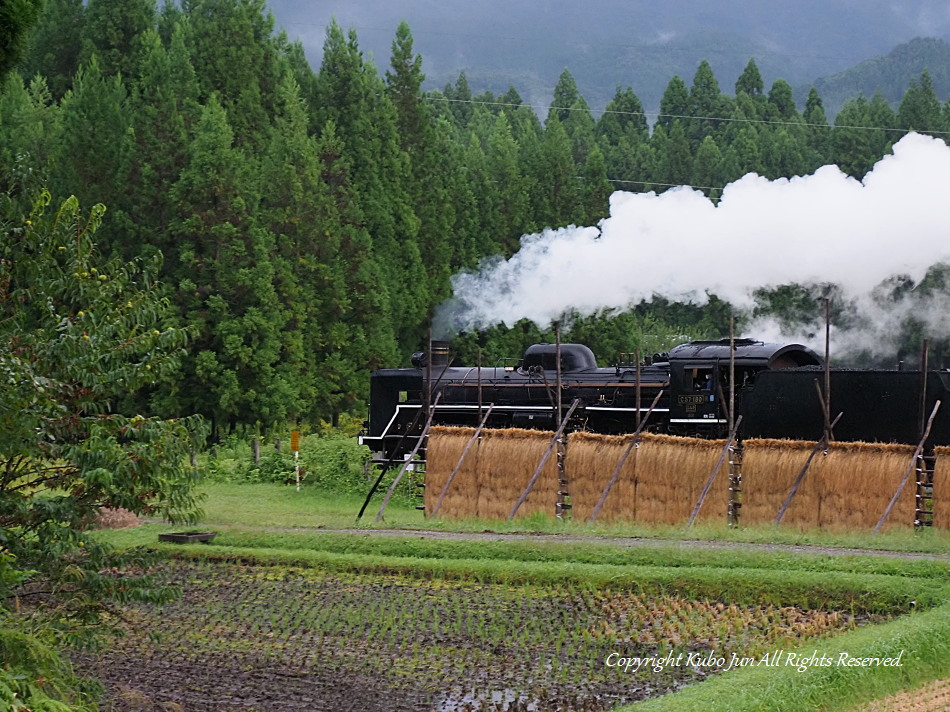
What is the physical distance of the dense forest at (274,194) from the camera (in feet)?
129

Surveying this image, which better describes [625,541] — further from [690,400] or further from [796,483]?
[690,400]

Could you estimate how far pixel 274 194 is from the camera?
4453cm

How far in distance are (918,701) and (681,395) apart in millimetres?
15270

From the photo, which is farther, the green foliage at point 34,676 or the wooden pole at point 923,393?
the wooden pole at point 923,393

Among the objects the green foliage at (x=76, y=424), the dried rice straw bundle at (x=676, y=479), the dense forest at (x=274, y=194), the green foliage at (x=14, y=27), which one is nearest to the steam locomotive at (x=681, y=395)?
the dried rice straw bundle at (x=676, y=479)

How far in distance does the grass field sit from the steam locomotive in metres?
3.05

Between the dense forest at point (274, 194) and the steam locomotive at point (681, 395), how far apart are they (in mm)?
7998

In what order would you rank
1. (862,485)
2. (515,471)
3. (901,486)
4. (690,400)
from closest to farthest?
(901,486), (862,485), (515,471), (690,400)

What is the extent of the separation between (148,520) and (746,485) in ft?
37.7

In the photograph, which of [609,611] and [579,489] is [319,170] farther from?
[609,611]

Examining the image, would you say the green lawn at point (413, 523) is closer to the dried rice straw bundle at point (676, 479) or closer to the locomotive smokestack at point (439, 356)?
the dried rice straw bundle at point (676, 479)

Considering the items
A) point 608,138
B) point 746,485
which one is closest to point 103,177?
point 746,485

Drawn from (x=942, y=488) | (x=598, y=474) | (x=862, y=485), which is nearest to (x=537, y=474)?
(x=598, y=474)

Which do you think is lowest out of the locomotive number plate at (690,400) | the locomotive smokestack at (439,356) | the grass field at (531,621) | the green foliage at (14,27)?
the grass field at (531,621)
